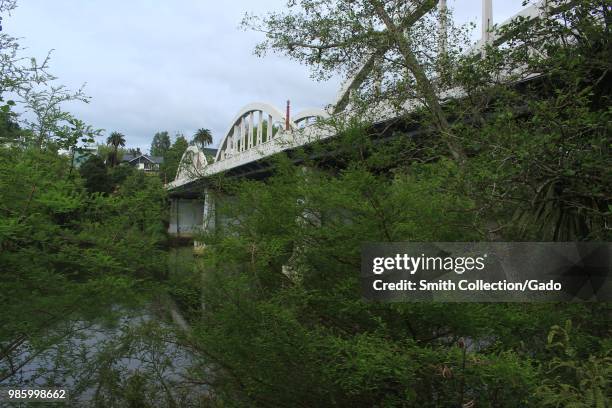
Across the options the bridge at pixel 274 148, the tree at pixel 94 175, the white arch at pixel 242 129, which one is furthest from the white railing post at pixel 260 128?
the tree at pixel 94 175

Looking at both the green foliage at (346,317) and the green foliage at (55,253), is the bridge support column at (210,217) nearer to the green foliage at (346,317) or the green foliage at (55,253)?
the green foliage at (346,317)

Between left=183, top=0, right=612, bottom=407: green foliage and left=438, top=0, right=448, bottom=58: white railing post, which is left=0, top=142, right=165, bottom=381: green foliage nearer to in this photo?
left=183, top=0, right=612, bottom=407: green foliage

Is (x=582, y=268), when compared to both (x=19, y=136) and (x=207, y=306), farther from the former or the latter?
(x=19, y=136)

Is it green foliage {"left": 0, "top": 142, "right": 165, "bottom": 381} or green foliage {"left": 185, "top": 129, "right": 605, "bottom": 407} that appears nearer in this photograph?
green foliage {"left": 185, "top": 129, "right": 605, "bottom": 407}

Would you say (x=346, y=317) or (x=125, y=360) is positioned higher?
(x=346, y=317)

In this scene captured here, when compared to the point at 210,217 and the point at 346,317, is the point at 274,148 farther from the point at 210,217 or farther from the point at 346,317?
the point at 346,317

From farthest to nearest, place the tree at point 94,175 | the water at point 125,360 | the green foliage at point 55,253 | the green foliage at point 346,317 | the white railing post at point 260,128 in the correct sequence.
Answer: the white railing post at point 260,128
the tree at point 94,175
the water at point 125,360
the green foliage at point 55,253
the green foliage at point 346,317

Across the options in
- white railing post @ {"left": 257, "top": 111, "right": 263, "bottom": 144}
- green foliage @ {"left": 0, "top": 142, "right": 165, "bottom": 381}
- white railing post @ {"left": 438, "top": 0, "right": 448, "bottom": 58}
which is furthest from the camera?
white railing post @ {"left": 257, "top": 111, "right": 263, "bottom": 144}

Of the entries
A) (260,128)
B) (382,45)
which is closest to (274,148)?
(382,45)

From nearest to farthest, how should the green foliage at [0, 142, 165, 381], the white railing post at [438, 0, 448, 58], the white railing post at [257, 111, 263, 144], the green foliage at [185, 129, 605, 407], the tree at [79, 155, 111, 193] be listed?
the green foliage at [185, 129, 605, 407], the green foliage at [0, 142, 165, 381], the tree at [79, 155, 111, 193], the white railing post at [438, 0, 448, 58], the white railing post at [257, 111, 263, 144]

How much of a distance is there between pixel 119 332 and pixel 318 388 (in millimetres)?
1702

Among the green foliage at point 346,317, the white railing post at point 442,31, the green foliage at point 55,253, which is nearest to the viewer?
the green foliage at point 346,317

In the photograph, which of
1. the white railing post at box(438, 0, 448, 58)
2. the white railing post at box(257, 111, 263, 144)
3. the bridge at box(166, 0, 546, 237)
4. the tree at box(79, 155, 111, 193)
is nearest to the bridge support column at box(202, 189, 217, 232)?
the bridge at box(166, 0, 546, 237)

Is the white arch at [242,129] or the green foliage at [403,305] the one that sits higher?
the white arch at [242,129]
